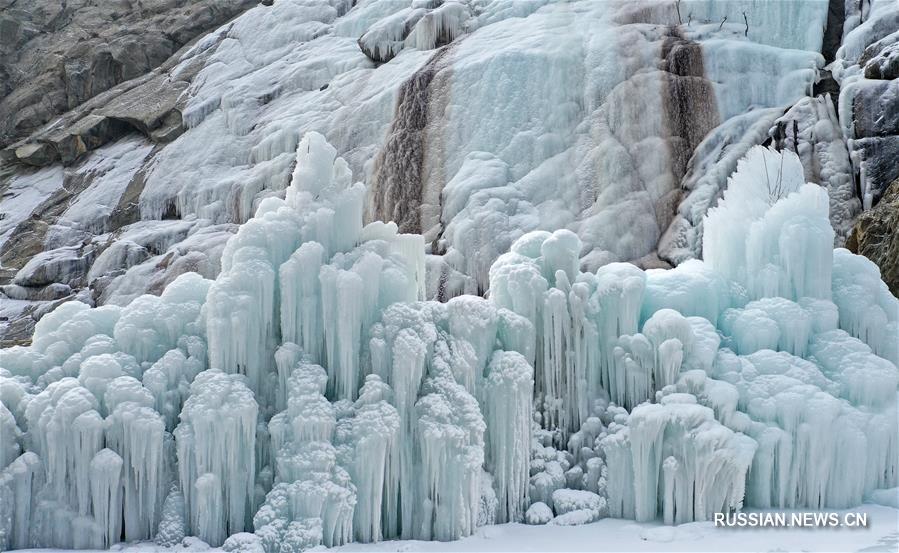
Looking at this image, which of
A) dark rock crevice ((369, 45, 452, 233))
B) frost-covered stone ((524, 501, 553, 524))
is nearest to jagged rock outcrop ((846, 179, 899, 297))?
frost-covered stone ((524, 501, 553, 524))

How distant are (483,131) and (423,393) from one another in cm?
1301

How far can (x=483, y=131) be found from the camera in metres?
21.6

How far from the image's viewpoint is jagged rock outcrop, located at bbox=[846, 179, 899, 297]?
15.4 meters

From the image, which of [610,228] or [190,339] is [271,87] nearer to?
[610,228]

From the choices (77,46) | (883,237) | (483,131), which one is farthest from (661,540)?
(77,46)

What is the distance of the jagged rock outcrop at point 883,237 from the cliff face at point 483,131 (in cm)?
25

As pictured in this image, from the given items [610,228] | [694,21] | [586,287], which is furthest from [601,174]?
[586,287]

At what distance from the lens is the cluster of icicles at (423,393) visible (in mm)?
8898

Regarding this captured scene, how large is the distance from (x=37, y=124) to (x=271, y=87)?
11.6m

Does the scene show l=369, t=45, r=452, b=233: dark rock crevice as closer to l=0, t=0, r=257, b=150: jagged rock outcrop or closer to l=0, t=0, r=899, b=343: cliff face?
l=0, t=0, r=899, b=343: cliff face

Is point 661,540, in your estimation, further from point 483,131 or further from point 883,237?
point 483,131

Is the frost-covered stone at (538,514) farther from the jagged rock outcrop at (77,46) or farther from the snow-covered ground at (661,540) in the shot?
the jagged rock outcrop at (77,46)

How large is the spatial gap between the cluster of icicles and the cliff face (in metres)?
7.18

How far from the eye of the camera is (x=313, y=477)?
880 cm
